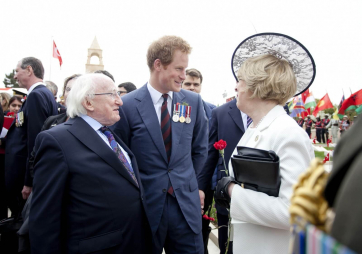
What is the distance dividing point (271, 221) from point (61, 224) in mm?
1362

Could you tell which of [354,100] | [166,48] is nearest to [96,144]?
[166,48]

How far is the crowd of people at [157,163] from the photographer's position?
6.15ft

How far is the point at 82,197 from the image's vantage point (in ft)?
6.77

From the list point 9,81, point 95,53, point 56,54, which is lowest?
point 9,81

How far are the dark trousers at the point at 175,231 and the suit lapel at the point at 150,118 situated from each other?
1.37 feet

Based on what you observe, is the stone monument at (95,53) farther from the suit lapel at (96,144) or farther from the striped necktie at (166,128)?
the suit lapel at (96,144)

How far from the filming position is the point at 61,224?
6.81ft

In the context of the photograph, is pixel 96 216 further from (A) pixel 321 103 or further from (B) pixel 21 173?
(A) pixel 321 103

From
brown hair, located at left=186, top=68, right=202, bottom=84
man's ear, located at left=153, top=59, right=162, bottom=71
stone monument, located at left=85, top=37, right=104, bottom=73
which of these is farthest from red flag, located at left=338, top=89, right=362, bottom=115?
stone monument, located at left=85, top=37, right=104, bottom=73

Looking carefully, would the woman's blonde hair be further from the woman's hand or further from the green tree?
the green tree

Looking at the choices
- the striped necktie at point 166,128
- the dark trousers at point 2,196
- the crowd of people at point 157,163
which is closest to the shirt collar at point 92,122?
the crowd of people at point 157,163

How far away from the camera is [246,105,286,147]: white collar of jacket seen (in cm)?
195

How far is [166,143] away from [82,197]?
36.4 inches

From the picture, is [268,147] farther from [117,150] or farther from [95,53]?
[95,53]
